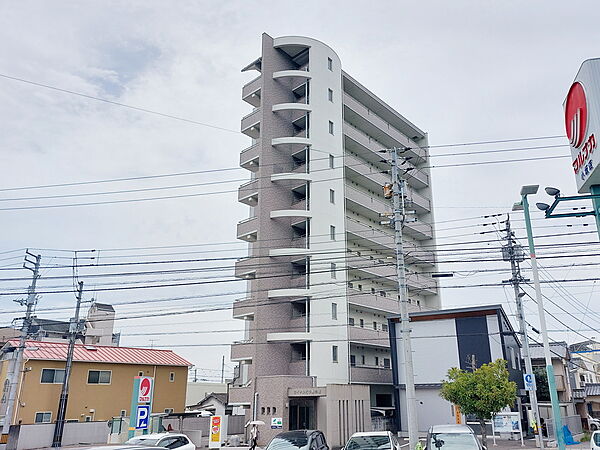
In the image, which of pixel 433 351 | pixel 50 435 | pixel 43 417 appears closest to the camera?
pixel 50 435

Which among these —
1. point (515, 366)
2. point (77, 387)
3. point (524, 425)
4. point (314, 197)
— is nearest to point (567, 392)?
point (515, 366)

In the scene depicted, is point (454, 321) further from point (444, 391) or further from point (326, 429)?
point (326, 429)

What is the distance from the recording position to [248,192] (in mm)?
42656

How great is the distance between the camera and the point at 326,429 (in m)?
32.4

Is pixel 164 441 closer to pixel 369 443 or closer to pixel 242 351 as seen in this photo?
pixel 369 443

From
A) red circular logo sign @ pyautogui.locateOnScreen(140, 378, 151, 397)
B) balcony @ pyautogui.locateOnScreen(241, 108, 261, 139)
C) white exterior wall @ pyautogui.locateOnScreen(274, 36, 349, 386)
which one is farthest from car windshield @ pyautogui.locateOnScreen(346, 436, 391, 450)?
balcony @ pyautogui.locateOnScreen(241, 108, 261, 139)

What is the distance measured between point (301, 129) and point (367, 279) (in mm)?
15136

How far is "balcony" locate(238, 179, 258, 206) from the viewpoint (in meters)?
42.2

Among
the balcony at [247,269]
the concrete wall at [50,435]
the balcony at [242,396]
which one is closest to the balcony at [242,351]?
the balcony at [242,396]

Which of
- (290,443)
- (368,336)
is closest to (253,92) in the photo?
(368,336)

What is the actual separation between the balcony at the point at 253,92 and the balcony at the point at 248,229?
475 inches

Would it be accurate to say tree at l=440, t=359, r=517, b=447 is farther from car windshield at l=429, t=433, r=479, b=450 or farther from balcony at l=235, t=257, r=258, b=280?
balcony at l=235, t=257, r=258, b=280

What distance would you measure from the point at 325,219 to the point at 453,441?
26.0 metres

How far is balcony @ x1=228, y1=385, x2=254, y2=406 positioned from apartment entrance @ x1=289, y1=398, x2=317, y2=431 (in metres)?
2.93
